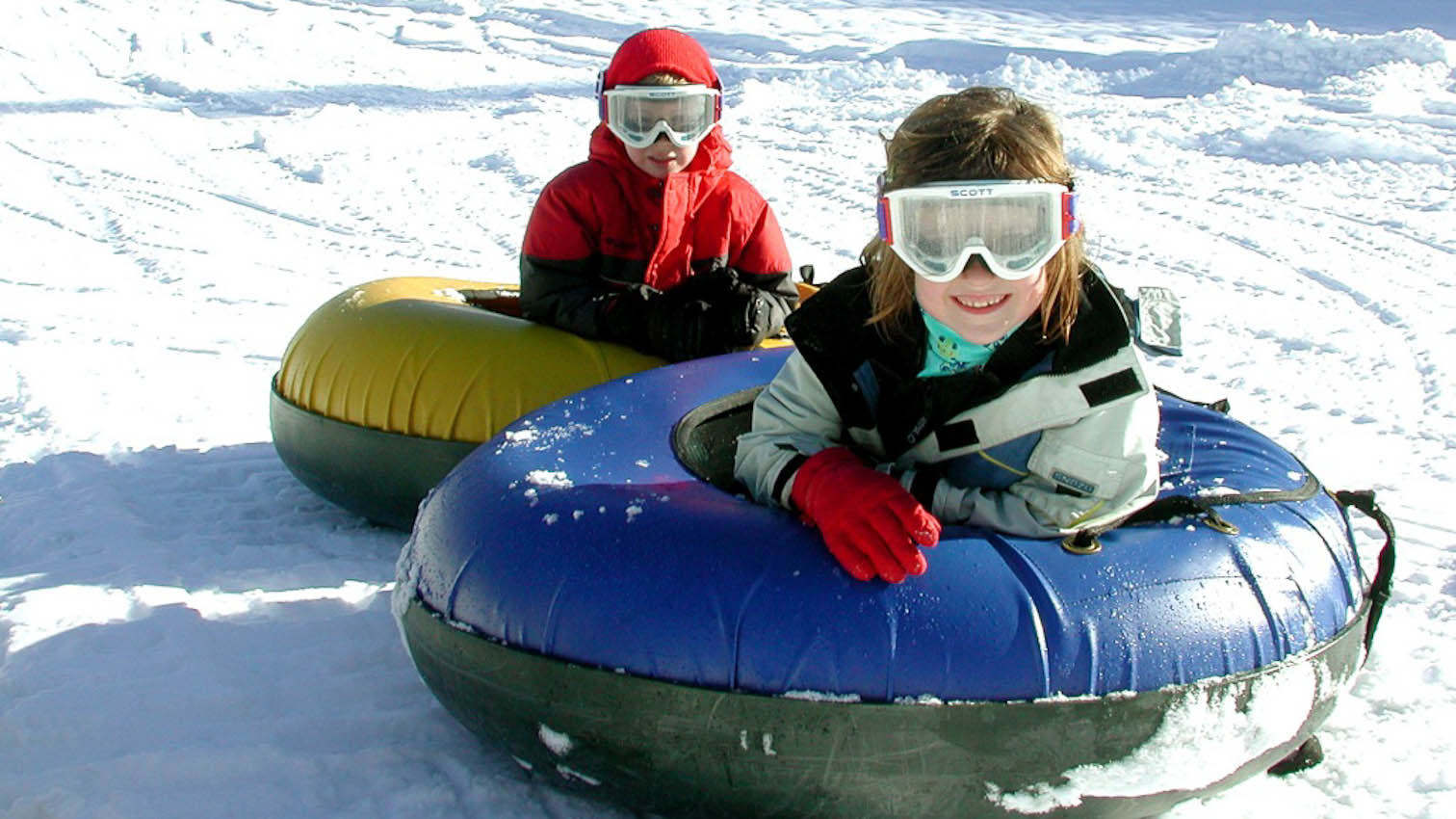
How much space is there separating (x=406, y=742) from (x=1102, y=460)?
1.51 m

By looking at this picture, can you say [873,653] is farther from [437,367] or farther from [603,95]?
[603,95]

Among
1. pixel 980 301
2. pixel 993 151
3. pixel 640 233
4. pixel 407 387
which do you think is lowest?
pixel 407 387

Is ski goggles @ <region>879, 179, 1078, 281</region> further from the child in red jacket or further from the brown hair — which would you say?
the child in red jacket

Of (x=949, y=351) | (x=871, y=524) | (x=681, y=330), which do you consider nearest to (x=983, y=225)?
(x=949, y=351)

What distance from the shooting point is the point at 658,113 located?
163 inches

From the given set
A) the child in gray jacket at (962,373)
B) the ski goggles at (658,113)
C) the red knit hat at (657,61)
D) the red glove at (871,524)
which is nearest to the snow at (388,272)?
the red glove at (871,524)

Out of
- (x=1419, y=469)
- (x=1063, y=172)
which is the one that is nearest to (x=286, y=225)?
(x=1419, y=469)

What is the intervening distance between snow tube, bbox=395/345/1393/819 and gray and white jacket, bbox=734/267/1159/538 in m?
0.10

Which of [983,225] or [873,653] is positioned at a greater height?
[983,225]

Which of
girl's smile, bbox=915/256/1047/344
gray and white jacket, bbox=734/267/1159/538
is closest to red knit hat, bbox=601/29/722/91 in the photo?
gray and white jacket, bbox=734/267/1159/538

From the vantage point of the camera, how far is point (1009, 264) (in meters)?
2.36

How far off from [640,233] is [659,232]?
70 mm

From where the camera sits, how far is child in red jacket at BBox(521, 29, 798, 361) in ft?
13.4

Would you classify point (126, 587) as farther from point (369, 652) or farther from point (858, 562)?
point (858, 562)
